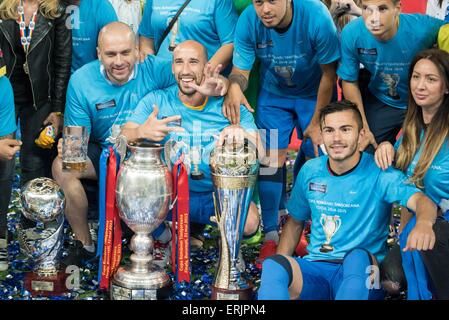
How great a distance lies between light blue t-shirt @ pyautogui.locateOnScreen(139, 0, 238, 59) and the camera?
5.30 meters

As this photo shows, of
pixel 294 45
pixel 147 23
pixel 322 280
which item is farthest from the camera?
pixel 147 23

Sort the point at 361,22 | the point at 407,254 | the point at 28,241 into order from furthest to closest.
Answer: the point at 361,22, the point at 28,241, the point at 407,254

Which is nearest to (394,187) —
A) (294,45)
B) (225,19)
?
(294,45)

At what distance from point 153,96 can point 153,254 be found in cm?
89

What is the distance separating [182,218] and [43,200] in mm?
707

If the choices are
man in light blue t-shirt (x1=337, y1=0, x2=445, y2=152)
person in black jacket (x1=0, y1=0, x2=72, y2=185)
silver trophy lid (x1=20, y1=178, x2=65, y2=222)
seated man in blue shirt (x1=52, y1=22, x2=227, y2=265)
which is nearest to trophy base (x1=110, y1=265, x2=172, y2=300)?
silver trophy lid (x1=20, y1=178, x2=65, y2=222)

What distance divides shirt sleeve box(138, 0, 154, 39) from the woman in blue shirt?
1723 millimetres

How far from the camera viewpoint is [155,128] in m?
4.64

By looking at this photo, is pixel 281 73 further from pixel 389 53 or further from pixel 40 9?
pixel 40 9

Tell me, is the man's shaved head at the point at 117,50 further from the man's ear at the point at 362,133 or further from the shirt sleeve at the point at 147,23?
the man's ear at the point at 362,133

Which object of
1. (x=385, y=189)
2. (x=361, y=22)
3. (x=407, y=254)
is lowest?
(x=407, y=254)
